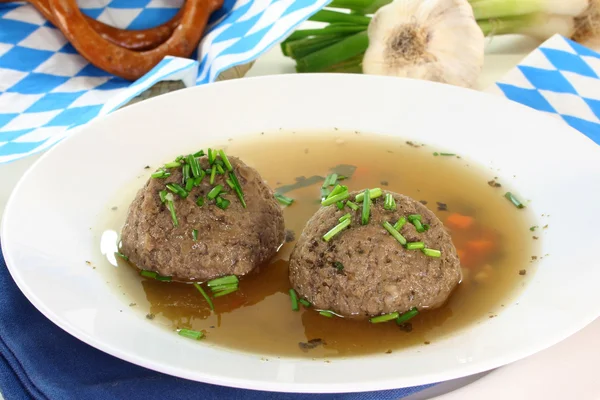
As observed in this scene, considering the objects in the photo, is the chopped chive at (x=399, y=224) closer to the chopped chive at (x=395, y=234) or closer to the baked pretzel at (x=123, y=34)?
the chopped chive at (x=395, y=234)

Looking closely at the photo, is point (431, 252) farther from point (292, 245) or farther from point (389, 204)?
point (292, 245)

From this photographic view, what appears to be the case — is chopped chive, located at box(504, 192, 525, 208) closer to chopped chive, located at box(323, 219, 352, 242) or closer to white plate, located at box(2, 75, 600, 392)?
white plate, located at box(2, 75, 600, 392)

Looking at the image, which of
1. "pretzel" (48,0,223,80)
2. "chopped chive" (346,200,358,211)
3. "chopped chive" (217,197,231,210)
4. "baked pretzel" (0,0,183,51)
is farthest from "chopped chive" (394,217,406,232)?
"baked pretzel" (0,0,183,51)

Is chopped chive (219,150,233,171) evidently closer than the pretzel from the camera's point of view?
Yes

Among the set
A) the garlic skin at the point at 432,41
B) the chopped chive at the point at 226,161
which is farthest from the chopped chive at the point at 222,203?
the garlic skin at the point at 432,41

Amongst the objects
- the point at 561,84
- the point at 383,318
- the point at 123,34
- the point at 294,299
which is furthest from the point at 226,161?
the point at 561,84

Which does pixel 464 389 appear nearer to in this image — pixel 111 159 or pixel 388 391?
pixel 388 391

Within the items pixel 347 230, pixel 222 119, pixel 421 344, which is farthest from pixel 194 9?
pixel 421 344
